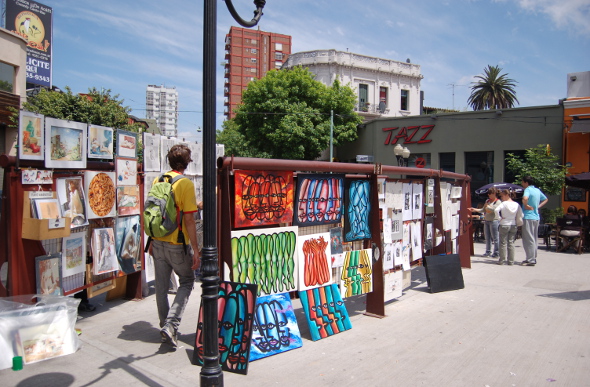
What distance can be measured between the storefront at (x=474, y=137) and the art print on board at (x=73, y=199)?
2062 centimetres

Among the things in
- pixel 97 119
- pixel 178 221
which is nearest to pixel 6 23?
pixel 97 119

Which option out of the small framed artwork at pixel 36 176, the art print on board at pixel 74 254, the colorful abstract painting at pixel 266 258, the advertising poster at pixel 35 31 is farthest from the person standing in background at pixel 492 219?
the advertising poster at pixel 35 31

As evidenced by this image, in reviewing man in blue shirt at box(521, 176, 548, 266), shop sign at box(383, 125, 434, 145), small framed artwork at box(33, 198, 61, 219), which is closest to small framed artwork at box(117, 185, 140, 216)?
small framed artwork at box(33, 198, 61, 219)

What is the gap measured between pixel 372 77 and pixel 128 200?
42.3 meters

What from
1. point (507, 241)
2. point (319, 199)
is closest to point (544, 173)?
point (507, 241)

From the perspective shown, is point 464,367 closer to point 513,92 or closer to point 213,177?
point 213,177

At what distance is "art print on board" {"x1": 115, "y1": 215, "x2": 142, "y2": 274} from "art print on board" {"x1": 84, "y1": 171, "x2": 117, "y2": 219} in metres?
0.30

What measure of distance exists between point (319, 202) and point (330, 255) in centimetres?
64

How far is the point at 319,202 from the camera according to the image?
16.7 ft

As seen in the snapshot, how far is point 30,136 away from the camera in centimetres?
435

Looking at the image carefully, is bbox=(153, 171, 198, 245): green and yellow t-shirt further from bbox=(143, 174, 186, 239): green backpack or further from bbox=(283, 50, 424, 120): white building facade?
bbox=(283, 50, 424, 120): white building facade

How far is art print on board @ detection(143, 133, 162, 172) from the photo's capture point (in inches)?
248

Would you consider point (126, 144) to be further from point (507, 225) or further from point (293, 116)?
point (293, 116)

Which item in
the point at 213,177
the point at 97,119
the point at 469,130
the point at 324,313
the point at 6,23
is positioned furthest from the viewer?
the point at 6,23
